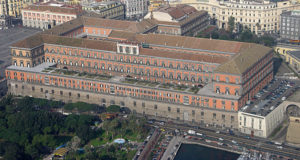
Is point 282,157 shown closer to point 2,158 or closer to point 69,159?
point 69,159

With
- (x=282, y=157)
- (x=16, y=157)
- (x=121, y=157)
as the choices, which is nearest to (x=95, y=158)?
(x=121, y=157)

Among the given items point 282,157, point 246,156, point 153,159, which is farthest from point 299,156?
point 153,159

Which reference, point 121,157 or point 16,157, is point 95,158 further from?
point 16,157

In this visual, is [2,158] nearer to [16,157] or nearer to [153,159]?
[16,157]

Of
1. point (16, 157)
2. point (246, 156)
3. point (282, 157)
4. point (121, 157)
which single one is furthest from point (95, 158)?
point (282, 157)

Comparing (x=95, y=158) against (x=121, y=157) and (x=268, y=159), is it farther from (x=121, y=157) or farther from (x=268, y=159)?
(x=268, y=159)

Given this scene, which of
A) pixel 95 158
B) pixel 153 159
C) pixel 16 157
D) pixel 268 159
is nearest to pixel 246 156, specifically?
pixel 268 159
